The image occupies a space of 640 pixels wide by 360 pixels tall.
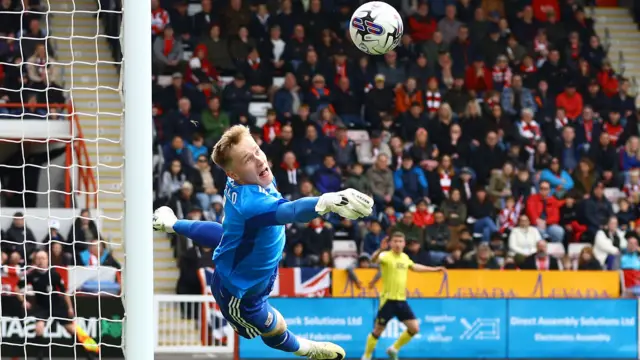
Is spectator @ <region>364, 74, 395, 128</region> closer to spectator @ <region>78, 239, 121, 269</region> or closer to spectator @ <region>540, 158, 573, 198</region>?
spectator @ <region>540, 158, 573, 198</region>

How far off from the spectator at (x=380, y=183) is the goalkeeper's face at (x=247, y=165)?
32.6 feet

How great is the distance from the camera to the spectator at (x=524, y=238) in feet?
51.5

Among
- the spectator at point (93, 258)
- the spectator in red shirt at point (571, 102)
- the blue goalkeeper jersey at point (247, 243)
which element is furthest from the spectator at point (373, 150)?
the blue goalkeeper jersey at point (247, 243)

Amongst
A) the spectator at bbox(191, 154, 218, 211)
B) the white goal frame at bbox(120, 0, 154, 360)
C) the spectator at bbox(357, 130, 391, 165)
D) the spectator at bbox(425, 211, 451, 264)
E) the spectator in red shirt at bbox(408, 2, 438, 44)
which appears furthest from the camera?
the spectator in red shirt at bbox(408, 2, 438, 44)

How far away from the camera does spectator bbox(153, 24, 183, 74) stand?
17.5 meters

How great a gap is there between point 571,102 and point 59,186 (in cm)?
822

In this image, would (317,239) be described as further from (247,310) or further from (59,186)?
(247,310)

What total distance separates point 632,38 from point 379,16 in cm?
1438

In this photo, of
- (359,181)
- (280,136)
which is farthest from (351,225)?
(280,136)

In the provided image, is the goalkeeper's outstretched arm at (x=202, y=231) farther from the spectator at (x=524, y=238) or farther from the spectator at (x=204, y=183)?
the spectator at (x=524, y=238)

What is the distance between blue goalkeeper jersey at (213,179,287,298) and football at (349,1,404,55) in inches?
52.3

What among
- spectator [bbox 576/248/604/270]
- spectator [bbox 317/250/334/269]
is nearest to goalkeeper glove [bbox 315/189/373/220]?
spectator [bbox 317/250/334/269]

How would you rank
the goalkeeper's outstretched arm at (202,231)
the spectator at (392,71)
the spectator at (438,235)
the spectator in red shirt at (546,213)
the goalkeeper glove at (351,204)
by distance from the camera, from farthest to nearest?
1. the spectator at (392,71)
2. the spectator in red shirt at (546,213)
3. the spectator at (438,235)
4. the goalkeeper's outstretched arm at (202,231)
5. the goalkeeper glove at (351,204)

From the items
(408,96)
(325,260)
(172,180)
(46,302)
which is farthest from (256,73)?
(46,302)
